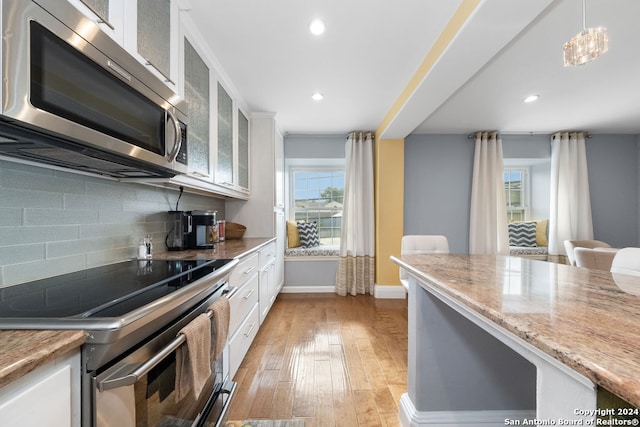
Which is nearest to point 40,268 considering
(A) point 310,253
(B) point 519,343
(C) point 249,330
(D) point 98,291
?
(D) point 98,291

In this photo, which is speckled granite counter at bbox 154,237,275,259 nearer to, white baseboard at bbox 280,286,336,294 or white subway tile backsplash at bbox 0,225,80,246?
white subway tile backsplash at bbox 0,225,80,246

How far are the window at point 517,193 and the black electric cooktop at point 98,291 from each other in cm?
520

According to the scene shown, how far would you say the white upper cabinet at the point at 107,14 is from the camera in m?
0.91

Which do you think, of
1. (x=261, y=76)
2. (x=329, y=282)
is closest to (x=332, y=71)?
(x=261, y=76)

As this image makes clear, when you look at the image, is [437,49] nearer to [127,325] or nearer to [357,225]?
[127,325]

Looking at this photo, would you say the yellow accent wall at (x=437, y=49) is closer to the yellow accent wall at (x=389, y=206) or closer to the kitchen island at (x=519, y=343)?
the yellow accent wall at (x=389, y=206)

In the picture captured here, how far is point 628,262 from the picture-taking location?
1317 mm

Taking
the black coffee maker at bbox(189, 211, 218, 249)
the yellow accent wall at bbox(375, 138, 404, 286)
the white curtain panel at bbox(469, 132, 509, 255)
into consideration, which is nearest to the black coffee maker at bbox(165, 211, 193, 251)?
the black coffee maker at bbox(189, 211, 218, 249)

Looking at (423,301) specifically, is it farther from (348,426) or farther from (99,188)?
(99,188)

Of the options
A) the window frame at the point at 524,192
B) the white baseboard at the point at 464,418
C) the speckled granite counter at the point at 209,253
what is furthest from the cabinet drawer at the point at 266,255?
the window frame at the point at 524,192

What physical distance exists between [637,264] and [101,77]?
7.60ft

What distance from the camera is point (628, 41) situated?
2.06 meters

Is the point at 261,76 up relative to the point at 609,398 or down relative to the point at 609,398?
up

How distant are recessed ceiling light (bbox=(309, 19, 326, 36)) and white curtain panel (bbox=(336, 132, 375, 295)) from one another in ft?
7.47
